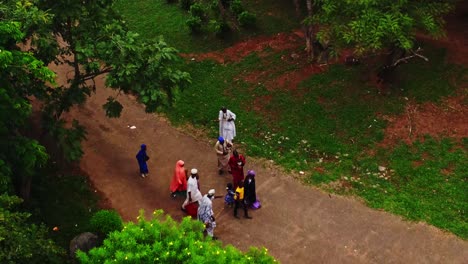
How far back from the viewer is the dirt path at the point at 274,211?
12234mm

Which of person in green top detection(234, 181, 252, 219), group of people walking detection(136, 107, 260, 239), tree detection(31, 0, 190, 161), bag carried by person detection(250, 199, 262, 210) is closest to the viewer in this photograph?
→ tree detection(31, 0, 190, 161)

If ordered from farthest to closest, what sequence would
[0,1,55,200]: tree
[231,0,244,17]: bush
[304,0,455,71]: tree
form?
[231,0,244,17]: bush, [304,0,455,71]: tree, [0,1,55,200]: tree

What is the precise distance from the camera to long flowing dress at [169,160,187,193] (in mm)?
13324

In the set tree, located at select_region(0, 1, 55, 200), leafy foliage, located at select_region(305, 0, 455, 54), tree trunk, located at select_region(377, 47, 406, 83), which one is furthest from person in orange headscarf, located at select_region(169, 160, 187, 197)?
tree trunk, located at select_region(377, 47, 406, 83)

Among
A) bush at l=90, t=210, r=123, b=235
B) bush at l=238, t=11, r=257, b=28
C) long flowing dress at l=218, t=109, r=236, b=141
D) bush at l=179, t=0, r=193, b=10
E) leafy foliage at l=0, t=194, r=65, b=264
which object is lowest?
bush at l=90, t=210, r=123, b=235

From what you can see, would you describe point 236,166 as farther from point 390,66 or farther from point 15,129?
point 390,66

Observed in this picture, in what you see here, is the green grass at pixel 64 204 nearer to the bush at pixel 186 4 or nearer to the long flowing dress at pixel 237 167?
the long flowing dress at pixel 237 167

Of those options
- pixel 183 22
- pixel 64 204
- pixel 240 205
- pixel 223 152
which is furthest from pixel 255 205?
pixel 183 22

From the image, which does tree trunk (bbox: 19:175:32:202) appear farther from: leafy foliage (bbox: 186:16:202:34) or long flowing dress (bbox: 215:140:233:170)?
leafy foliage (bbox: 186:16:202:34)

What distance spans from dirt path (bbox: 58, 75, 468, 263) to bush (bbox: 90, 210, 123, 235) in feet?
3.59

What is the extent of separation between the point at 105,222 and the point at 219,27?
10.7m

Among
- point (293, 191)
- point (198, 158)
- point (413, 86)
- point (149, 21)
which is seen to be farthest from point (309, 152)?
point (149, 21)

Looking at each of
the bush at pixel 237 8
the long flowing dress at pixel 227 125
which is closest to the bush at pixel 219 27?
the bush at pixel 237 8

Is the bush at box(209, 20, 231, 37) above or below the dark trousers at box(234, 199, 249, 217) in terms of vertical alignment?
above
